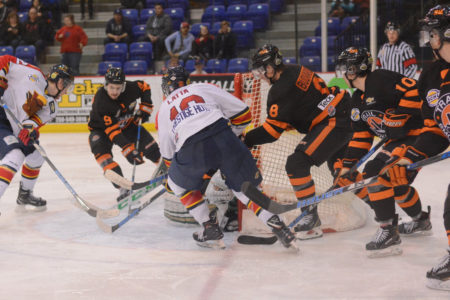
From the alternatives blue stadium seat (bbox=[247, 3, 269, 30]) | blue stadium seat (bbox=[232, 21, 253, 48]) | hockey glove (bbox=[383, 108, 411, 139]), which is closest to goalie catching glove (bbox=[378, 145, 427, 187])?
hockey glove (bbox=[383, 108, 411, 139])

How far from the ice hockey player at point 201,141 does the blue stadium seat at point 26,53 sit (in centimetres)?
702

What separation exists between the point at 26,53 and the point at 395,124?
7796mm

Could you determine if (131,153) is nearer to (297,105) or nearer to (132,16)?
(297,105)

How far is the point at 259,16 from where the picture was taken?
9.77 m

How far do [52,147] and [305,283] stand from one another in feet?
16.8

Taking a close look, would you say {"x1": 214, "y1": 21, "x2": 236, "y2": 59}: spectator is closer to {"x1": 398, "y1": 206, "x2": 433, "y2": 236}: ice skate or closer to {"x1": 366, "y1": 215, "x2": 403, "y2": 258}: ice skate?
{"x1": 398, "y1": 206, "x2": 433, "y2": 236}: ice skate

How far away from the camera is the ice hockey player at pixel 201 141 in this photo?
303cm

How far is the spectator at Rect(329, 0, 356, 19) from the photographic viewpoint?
931cm

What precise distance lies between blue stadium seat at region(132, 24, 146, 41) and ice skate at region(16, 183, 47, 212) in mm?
6076

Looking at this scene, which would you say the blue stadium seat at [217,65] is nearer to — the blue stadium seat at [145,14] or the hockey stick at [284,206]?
the blue stadium seat at [145,14]

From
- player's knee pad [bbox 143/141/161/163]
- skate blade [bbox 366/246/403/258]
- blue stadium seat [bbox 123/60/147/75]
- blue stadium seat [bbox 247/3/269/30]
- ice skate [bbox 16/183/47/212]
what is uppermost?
blue stadium seat [bbox 247/3/269/30]

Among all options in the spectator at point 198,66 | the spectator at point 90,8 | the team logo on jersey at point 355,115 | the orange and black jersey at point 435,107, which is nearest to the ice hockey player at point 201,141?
the team logo on jersey at point 355,115

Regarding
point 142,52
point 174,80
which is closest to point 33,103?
point 174,80

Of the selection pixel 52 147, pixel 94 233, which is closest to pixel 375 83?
pixel 94 233
